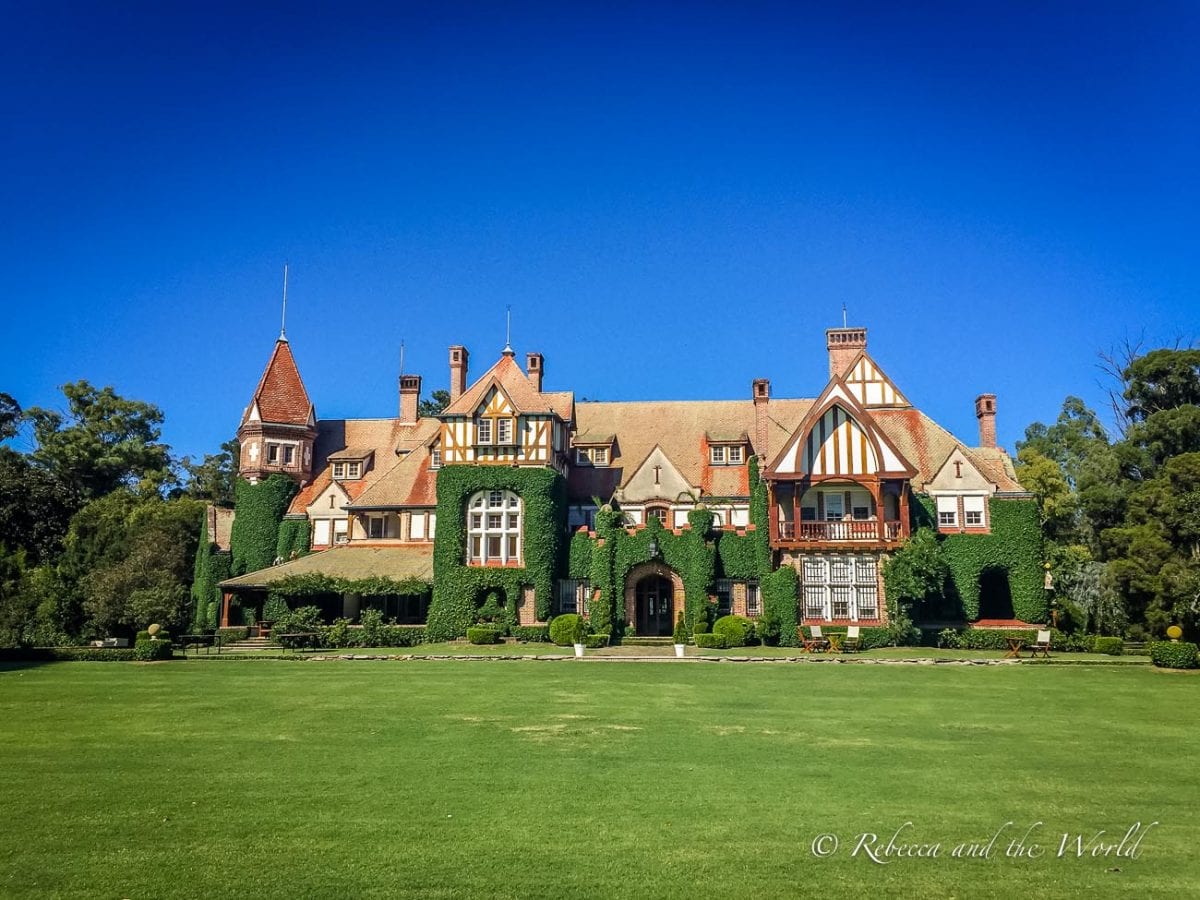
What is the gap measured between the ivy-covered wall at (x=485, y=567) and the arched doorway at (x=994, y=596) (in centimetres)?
1979

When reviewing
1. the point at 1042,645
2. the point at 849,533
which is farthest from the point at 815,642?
the point at 1042,645

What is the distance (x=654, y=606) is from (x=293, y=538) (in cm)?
1979

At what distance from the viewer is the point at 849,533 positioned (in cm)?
3912

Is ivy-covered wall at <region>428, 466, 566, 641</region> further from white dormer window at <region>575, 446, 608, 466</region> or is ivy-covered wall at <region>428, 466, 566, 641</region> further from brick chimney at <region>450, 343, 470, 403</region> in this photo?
brick chimney at <region>450, 343, 470, 403</region>

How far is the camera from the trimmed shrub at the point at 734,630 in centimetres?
3662

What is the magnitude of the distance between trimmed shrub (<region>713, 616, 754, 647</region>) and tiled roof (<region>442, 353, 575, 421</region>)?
12800 millimetres

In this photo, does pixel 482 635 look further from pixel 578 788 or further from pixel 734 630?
pixel 578 788

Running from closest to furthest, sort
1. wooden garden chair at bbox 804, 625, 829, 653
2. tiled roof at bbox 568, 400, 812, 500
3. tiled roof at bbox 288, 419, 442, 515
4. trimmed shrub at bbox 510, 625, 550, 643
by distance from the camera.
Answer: wooden garden chair at bbox 804, 625, 829, 653 → trimmed shrub at bbox 510, 625, 550, 643 → tiled roof at bbox 568, 400, 812, 500 → tiled roof at bbox 288, 419, 442, 515

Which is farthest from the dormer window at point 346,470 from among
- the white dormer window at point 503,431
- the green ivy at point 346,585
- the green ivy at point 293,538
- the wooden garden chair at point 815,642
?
the wooden garden chair at point 815,642

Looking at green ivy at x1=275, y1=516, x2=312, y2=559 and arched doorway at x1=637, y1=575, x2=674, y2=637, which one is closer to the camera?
arched doorway at x1=637, y1=575, x2=674, y2=637

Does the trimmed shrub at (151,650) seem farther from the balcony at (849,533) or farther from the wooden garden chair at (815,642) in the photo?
the balcony at (849,533)

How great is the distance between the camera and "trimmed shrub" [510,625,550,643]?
39.4 meters

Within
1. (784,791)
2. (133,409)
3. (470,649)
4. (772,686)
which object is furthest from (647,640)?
(133,409)

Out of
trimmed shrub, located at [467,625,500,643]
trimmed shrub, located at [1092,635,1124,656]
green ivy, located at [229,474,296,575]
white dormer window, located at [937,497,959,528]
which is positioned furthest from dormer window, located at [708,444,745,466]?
green ivy, located at [229,474,296,575]
